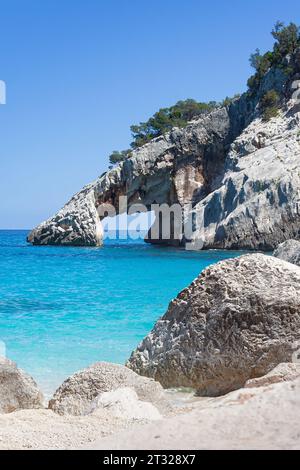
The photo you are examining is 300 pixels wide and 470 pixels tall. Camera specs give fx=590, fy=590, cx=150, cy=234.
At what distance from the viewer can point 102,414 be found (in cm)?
482

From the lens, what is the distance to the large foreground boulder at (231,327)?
6.92 meters

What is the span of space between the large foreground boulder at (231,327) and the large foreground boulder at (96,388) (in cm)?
82

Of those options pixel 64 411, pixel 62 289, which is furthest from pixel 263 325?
pixel 62 289

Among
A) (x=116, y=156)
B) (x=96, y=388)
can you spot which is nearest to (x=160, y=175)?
(x=116, y=156)

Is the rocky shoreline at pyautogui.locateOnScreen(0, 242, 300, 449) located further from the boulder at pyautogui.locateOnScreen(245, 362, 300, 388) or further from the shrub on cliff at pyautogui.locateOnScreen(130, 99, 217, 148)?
the shrub on cliff at pyautogui.locateOnScreen(130, 99, 217, 148)

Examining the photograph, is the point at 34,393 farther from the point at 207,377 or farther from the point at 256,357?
the point at 256,357

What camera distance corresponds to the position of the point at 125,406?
5195 mm

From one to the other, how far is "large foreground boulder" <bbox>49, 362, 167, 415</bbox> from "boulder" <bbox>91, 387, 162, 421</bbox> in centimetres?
67

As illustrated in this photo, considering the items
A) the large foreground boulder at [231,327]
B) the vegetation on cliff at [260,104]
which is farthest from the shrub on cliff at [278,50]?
the large foreground boulder at [231,327]

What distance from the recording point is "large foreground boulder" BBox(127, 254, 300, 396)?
6.92 m

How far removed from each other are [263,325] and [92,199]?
147 ft

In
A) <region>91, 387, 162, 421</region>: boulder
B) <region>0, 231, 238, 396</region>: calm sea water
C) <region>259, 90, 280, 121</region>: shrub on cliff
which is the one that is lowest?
<region>0, 231, 238, 396</region>: calm sea water

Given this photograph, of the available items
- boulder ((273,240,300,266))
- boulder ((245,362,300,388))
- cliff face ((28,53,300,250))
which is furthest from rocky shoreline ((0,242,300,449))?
cliff face ((28,53,300,250))

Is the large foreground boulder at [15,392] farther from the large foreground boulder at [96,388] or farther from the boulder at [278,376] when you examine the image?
the boulder at [278,376]
